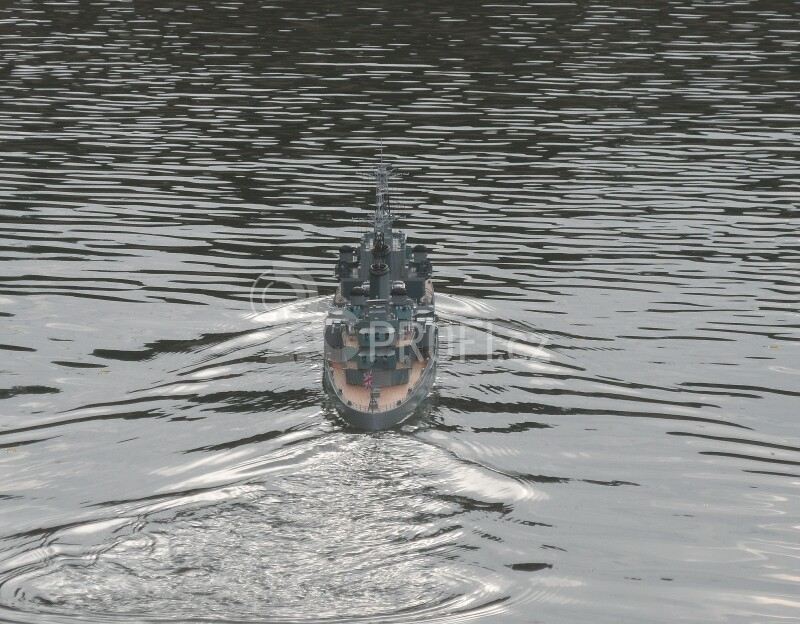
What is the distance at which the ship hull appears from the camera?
141 ft

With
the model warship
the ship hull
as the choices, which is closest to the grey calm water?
the ship hull

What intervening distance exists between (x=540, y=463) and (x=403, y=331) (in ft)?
31.2

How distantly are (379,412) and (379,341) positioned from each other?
419 cm

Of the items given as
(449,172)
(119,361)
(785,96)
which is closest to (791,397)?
(119,361)

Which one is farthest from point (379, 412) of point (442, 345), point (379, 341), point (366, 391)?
point (442, 345)

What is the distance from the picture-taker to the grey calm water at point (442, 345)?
33.6m

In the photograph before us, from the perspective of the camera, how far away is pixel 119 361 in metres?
49.1

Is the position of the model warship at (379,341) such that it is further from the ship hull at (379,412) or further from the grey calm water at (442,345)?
the grey calm water at (442,345)

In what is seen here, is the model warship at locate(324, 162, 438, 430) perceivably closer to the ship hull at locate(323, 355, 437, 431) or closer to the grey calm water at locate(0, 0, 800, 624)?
the ship hull at locate(323, 355, 437, 431)

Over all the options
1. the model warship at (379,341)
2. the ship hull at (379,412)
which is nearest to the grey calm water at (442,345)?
the ship hull at (379,412)

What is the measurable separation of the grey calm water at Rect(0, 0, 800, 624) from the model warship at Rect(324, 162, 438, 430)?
3.30 ft

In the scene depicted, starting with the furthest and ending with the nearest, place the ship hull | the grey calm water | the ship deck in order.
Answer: the ship deck → the ship hull → the grey calm water

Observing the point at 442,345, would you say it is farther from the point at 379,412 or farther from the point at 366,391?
the point at 379,412

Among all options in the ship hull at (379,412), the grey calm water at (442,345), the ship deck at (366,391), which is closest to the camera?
the grey calm water at (442,345)
